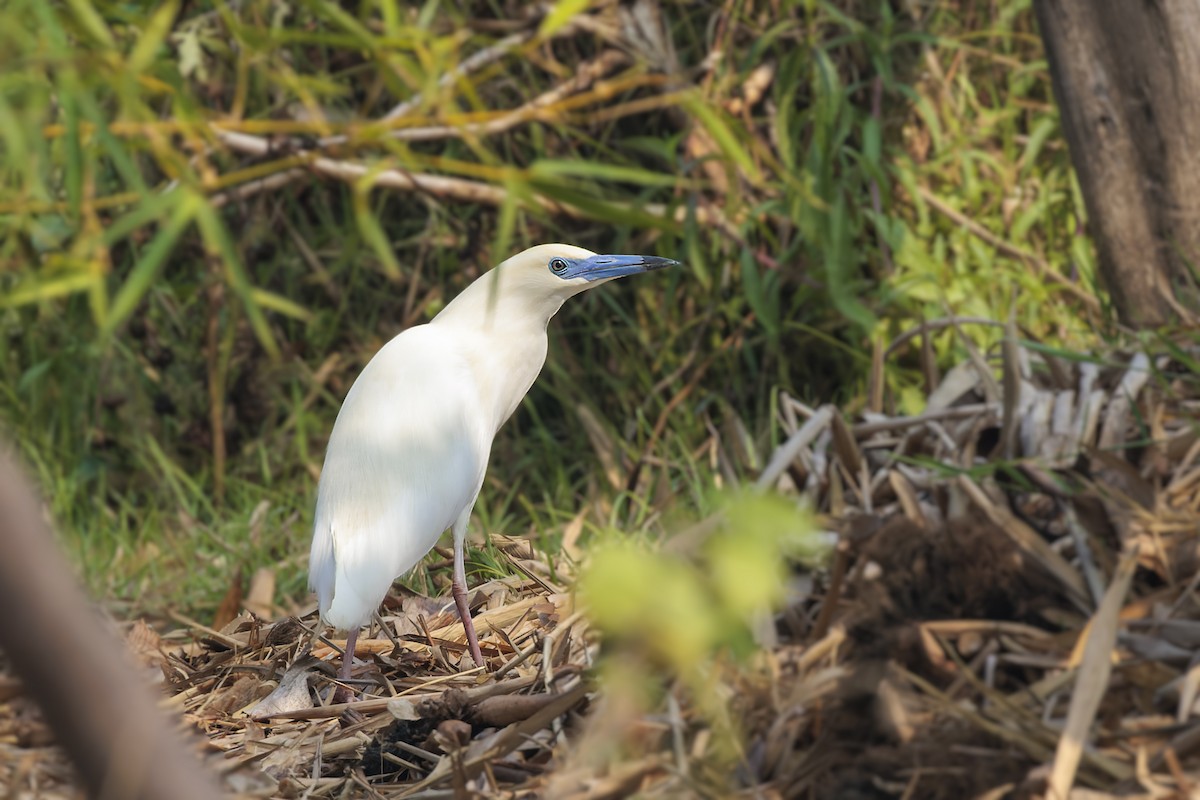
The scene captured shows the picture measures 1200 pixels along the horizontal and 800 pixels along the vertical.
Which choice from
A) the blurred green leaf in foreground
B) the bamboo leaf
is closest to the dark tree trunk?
the bamboo leaf

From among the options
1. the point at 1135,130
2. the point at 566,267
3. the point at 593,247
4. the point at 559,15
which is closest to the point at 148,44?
the point at 559,15

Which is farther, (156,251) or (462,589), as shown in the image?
(462,589)

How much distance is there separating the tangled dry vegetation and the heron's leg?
83mm

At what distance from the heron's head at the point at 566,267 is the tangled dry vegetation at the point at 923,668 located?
940 millimetres

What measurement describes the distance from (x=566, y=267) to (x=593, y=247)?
5.08 ft

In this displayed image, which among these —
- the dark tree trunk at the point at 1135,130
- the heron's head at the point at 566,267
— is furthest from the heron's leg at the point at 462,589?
the dark tree trunk at the point at 1135,130

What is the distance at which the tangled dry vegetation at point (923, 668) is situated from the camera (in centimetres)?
162

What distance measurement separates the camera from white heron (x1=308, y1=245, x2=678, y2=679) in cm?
295

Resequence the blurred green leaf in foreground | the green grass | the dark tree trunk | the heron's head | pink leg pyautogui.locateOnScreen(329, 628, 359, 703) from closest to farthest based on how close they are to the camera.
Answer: the blurred green leaf in foreground < pink leg pyautogui.locateOnScreen(329, 628, 359, 703) < the dark tree trunk < the heron's head < the green grass

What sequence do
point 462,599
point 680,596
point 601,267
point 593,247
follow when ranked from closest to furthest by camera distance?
point 680,596 < point 462,599 < point 601,267 < point 593,247

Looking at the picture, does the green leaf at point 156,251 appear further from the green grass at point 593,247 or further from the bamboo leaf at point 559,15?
the green grass at point 593,247

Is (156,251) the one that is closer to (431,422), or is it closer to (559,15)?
(559,15)

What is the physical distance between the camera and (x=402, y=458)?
308cm

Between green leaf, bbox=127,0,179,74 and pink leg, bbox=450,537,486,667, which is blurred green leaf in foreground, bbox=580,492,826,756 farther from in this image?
pink leg, bbox=450,537,486,667
